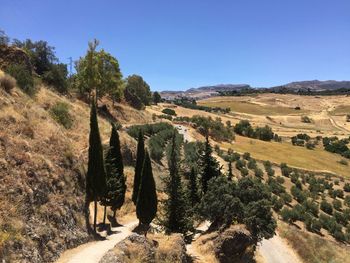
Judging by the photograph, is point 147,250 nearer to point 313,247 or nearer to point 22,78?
point 313,247

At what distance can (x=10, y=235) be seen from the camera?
16953 mm

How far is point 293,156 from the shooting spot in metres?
97.6

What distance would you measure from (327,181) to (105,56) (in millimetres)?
49063

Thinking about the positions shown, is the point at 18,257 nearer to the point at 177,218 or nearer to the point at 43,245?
the point at 43,245

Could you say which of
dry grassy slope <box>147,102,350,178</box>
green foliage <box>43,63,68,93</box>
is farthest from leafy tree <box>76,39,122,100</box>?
dry grassy slope <box>147,102,350,178</box>

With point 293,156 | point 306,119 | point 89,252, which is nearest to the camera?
point 89,252

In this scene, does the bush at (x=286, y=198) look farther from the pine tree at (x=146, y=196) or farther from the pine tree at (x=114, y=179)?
the pine tree at (x=146, y=196)

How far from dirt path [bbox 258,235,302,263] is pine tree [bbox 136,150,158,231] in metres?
11.3

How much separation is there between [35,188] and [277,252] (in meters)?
24.0

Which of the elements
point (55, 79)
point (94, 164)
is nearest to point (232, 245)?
point (94, 164)

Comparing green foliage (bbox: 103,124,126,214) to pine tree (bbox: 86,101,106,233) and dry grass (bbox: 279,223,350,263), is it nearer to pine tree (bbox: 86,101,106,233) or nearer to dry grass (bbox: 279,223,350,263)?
pine tree (bbox: 86,101,106,233)

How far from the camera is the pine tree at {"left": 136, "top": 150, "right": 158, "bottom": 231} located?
2745 cm

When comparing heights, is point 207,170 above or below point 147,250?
below

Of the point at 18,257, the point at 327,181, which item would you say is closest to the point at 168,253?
the point at 18,257
